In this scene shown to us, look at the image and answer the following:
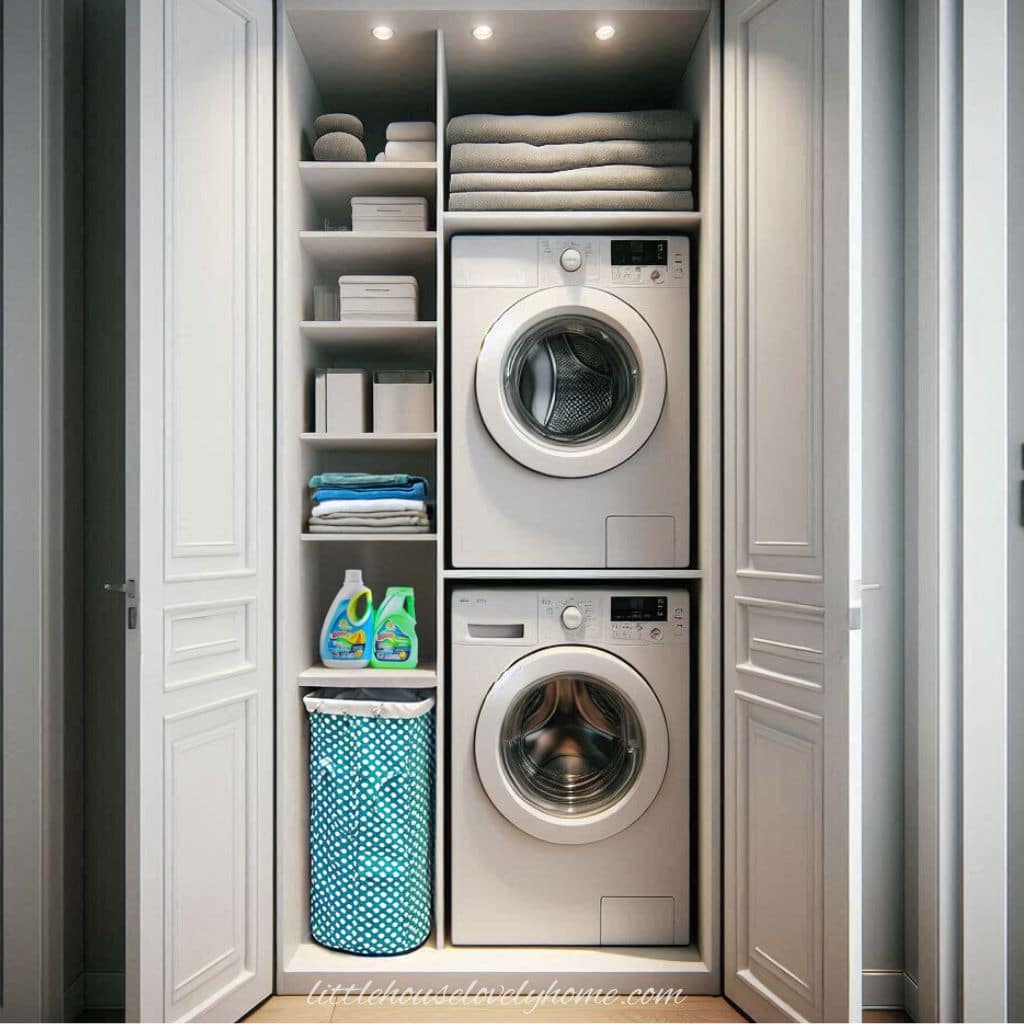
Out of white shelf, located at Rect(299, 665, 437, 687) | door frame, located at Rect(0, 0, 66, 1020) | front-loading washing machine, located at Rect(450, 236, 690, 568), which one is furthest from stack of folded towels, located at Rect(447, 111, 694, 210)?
white shelf, located at Rect(299, 665, 437, 687)

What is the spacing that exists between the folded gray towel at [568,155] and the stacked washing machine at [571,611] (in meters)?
0.21

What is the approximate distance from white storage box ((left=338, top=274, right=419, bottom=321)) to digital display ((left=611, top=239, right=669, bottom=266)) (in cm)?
56

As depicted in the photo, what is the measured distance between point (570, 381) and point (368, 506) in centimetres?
64

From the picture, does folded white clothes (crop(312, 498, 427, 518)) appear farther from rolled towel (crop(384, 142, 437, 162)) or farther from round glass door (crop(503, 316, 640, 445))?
rolled towel (crop(384, 142, 437, 162))

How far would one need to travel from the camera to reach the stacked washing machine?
1.99 metres

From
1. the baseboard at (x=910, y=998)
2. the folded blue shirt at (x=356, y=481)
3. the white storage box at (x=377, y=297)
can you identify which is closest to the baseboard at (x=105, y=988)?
the folded blue shirt at (x=356, y=481)

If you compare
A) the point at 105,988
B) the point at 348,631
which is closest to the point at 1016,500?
the point at 348,631

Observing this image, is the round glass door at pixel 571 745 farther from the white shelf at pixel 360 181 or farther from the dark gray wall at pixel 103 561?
the white shelf at pixel 360 181

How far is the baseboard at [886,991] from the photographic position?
1.90 metres

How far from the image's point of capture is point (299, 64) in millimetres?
2057

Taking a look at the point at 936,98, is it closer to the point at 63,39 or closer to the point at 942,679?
the point at 942,679

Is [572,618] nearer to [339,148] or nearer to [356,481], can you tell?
[356,481]

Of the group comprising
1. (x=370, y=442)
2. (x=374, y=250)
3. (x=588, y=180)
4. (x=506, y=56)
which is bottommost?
(x=370, y=442)

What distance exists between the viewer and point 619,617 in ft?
6.59
